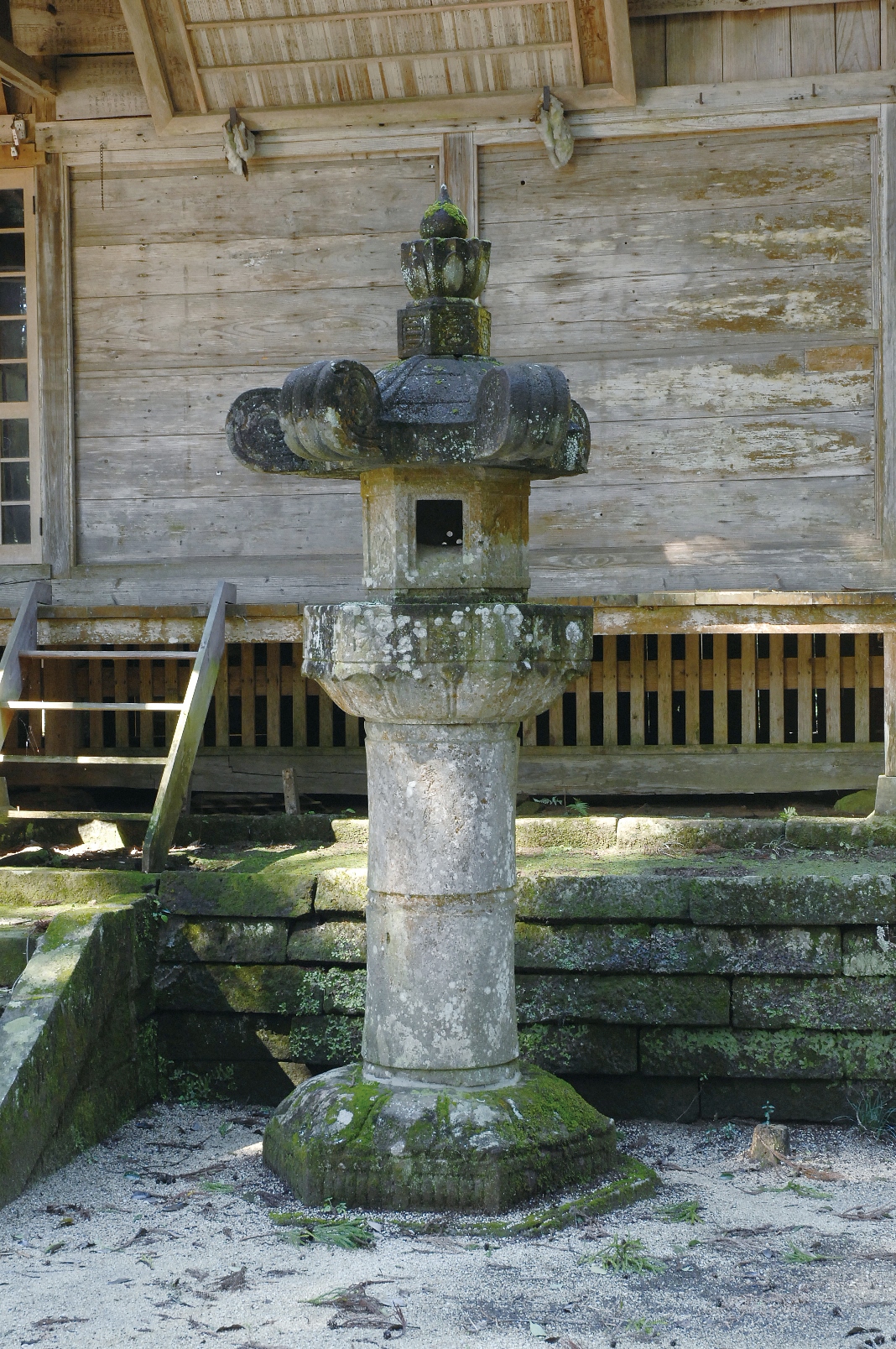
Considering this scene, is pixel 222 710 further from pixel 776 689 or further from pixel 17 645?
pixel 776 689

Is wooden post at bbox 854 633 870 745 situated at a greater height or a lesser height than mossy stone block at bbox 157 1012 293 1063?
greater

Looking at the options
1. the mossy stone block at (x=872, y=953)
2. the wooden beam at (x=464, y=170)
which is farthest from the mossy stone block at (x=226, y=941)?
the wooden beam at (x=464, y=170)

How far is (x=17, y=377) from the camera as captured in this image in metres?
8.32

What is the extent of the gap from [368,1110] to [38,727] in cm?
476

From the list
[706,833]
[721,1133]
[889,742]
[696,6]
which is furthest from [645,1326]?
[696,6]

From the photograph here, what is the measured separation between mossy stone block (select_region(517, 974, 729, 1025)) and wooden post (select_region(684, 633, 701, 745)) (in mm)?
2450

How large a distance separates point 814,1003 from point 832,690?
2.64 m

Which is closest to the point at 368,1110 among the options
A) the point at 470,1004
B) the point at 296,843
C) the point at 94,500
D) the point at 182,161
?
the point at 470,1004

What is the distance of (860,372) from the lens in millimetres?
7414

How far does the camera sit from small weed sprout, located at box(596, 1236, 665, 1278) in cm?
407

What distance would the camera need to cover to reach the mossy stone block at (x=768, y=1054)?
5.57 meters

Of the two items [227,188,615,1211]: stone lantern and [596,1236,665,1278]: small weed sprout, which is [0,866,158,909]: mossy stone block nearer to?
[227,188,615,1211]: stone lantern

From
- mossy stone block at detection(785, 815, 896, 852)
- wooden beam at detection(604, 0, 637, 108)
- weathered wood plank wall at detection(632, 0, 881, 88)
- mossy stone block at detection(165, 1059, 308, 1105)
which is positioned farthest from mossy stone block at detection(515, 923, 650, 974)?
weathered wood plank wall at detection(632, 0, 881, 88)

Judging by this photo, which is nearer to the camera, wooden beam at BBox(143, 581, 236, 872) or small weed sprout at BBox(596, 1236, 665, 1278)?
small weed sprout at BBox(596, 1236, 665, 1278)
